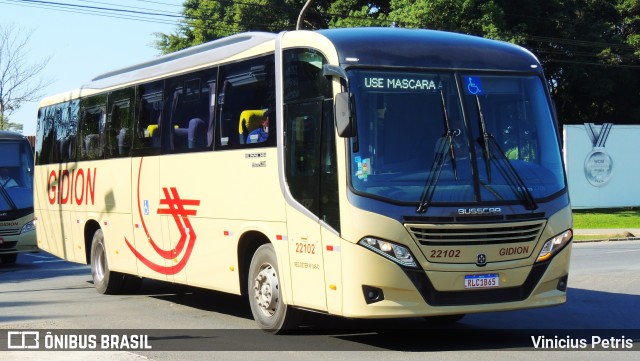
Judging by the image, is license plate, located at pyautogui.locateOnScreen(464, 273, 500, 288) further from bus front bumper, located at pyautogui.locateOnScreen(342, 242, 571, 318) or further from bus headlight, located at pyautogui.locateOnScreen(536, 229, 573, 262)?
bus headlight, located at pyautogui.locateOnScreen(536, 229, 573, 262)

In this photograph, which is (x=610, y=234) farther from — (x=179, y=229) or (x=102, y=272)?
(x=179, y=229)

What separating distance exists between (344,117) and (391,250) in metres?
1.36

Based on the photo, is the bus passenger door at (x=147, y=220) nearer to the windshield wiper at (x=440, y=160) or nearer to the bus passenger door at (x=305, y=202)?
the bus passenger door at (x=305, y=202)

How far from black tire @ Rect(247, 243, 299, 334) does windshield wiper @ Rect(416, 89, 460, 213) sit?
213cm

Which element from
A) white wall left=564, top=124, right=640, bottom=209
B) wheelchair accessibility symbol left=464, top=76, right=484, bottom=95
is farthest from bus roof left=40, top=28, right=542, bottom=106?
white wall left=564, top=124, right=640, bottom=209

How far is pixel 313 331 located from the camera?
38.4 ft

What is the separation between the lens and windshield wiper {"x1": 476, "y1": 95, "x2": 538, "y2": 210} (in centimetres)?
1041

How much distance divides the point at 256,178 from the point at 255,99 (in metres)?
0.94

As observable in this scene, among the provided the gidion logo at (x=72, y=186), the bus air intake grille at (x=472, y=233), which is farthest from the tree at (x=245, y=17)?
the bus air intake grille at (x=472, y=233)

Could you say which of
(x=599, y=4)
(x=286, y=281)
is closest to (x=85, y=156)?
(x=286, y=281)

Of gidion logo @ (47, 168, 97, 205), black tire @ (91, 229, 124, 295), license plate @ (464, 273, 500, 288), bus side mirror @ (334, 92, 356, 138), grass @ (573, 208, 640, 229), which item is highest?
bus side mirror @ (334, 92, 356, 138)

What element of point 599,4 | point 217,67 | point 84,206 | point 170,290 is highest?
point 599,4

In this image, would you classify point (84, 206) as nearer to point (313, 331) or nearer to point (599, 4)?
point (313, 331)

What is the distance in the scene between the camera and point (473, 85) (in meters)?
10.7
